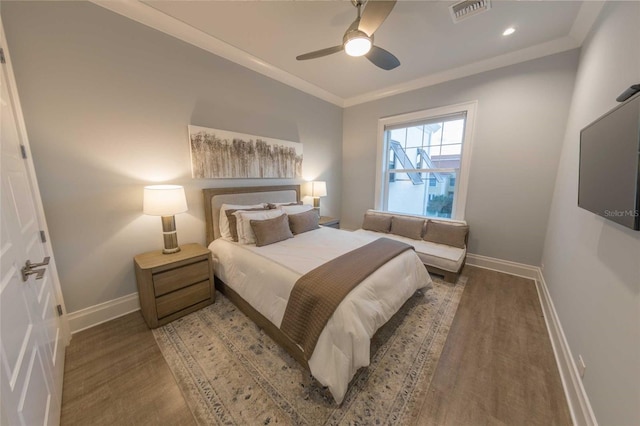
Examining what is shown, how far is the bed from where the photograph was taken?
4.53 feet

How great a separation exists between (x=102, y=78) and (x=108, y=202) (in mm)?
1070

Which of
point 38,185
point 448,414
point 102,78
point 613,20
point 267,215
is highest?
point 613,20

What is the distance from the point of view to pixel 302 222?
2924 mm

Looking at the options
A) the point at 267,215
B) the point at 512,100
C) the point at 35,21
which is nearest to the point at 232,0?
the point at 35,21

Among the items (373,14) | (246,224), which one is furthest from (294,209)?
(373,14)

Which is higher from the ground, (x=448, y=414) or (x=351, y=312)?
(x=351, y=312)

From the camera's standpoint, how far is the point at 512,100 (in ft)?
9.26

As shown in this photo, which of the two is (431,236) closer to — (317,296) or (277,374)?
(317,296)

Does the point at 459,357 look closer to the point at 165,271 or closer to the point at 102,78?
the point at 165,271

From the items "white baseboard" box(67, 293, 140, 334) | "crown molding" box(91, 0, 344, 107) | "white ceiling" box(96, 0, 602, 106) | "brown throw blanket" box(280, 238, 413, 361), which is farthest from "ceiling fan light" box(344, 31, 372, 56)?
"white baseboard" box(67, 293, 140, 334)

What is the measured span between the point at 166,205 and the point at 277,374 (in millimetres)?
1705

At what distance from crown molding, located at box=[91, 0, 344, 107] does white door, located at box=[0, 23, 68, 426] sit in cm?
86

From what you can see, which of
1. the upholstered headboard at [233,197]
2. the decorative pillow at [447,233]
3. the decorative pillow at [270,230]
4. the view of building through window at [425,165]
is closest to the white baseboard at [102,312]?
the upholstered headboard at [233,197]

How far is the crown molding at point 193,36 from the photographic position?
6.41 ft
